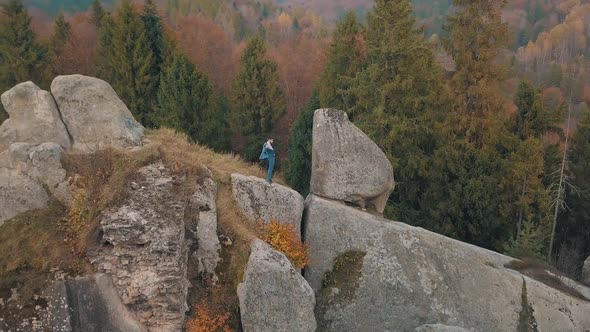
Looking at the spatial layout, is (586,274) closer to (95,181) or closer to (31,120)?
(95,181)

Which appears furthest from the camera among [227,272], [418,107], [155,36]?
[155,36]

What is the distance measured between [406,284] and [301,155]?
55.5ft

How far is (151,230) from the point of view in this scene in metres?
12.9

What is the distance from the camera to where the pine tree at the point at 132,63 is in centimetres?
3472

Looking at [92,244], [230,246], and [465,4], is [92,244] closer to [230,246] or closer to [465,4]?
[230,246]

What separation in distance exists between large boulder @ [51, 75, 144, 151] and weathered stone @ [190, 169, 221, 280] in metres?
5.18

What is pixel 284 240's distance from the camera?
52.3ft

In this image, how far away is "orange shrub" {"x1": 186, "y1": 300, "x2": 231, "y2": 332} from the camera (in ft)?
42.8

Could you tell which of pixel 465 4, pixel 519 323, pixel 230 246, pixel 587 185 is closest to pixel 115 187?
pixel 230 246

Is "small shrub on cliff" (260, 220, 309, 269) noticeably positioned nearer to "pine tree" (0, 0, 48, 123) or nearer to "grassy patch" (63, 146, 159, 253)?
"grassy patch" (63, 146, 159, 253)

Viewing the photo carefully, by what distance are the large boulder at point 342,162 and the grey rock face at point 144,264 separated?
768 centimetres

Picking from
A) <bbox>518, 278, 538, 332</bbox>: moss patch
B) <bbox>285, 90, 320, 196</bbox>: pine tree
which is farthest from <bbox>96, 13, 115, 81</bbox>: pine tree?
<bbox>518, 278, 538, 332</bbox>: moss patch

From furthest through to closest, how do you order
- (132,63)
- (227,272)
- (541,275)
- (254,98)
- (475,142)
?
1. (254,98)
2. (132,63)
3. (475,142)
4. (541,275)
5. (227,272)

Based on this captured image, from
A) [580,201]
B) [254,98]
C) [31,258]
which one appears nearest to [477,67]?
[580,201]
